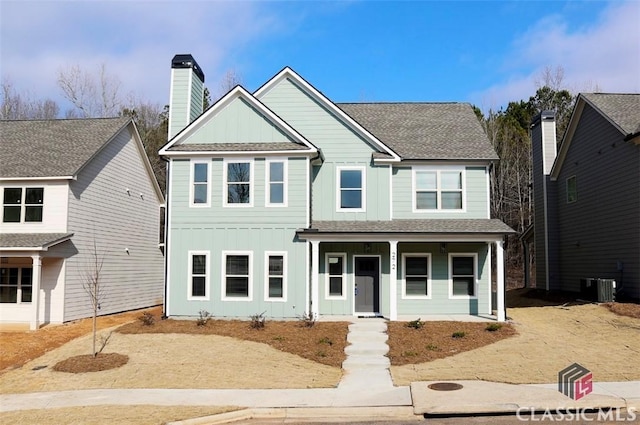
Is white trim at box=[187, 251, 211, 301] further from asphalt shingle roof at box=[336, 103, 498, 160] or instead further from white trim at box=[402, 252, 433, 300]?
asphalt shingle roof at box=[336, 103, 498, 160]

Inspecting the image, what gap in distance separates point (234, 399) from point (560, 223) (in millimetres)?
20733

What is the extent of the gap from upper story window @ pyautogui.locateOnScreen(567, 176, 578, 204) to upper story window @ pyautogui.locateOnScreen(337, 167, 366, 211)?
10577 mm

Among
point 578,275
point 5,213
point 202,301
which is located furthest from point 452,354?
point 5,213

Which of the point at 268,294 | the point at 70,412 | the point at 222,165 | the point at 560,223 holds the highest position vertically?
the point at 222,165

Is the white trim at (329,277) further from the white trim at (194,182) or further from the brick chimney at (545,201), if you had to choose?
the brick chimney at (545,201)

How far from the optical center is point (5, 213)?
21594mm

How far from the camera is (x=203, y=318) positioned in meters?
19.5

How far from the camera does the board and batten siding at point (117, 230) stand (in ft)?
73.0

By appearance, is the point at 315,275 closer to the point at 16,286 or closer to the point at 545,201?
the point at 16,286

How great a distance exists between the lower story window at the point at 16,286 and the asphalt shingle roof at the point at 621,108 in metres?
22.1

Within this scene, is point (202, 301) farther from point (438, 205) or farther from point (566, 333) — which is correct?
point (566, 333)

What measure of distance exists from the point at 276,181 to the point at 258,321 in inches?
186

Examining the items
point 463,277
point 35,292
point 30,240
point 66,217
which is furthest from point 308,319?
point 30,240

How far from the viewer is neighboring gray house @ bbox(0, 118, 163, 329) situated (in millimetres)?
21141
